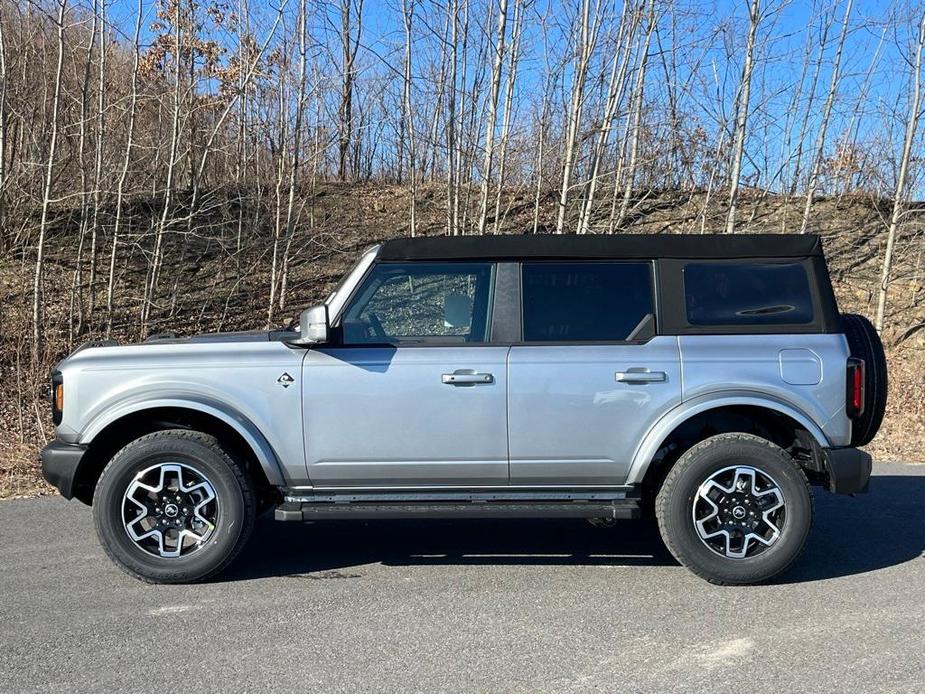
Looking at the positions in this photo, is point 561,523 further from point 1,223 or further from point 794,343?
point 1,223

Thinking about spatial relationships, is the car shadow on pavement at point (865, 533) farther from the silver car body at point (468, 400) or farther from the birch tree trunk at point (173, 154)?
the birch tree trunk at point (173, 154)

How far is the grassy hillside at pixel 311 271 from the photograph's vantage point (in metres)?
11.2

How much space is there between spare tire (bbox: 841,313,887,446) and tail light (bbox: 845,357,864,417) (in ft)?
0.28

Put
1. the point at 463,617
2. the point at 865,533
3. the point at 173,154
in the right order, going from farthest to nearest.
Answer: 1. the point at 173,154
2. the point at 865,533
3. the point at 463,617

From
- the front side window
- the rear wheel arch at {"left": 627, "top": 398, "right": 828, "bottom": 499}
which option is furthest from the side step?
the front side window

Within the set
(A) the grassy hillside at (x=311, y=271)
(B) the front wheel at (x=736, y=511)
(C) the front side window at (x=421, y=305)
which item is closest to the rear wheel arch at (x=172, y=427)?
(C) the front side window at (x=421, y=305)

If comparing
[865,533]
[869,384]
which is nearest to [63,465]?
[869,384]

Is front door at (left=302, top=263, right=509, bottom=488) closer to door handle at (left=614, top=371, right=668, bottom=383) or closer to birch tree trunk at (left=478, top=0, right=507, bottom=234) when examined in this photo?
door handle at (left=614, top=371, right=668, bottom=383)

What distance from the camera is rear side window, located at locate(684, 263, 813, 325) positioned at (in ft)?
16.5

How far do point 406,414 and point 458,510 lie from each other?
637 millimetres

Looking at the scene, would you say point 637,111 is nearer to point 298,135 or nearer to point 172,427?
point 298,135

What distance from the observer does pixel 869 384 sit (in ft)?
16.5

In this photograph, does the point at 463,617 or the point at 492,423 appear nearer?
the point at 463,617

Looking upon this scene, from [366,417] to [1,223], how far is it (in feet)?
39.1
